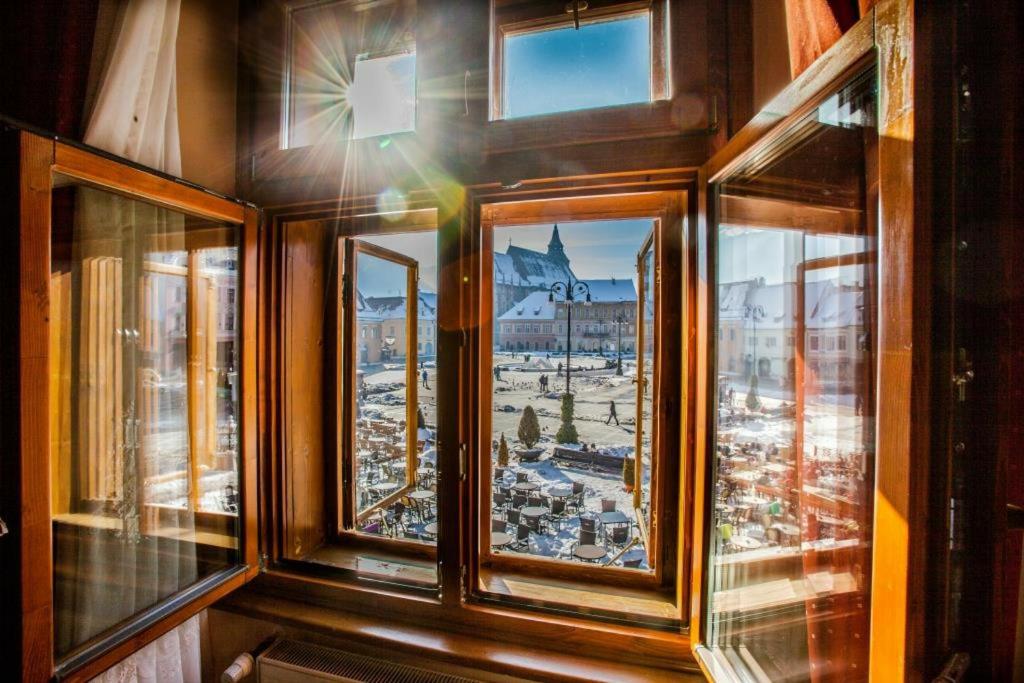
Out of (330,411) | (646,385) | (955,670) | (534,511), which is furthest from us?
(330,411)

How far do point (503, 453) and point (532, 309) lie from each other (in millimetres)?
542

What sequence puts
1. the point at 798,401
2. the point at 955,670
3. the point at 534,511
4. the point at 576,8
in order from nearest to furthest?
the point at 955,670
the point at 798,401
the point at 576,8
the point at 534,511

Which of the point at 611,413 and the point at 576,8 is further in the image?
the point at 611,413

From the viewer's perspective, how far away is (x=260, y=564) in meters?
1.64

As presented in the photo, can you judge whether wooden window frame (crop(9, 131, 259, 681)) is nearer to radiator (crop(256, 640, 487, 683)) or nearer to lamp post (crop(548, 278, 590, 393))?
radiator (crop(256, 640, 487, 683))

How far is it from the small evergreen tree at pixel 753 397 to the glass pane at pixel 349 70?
1.43m

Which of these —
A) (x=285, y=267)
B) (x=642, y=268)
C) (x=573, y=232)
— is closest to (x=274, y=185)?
(x=285, y=267)

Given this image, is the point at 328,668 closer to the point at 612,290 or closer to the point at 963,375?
the point at 612,290

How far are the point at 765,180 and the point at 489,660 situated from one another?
5.05ft

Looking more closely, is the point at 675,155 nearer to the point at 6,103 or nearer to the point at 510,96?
the point at 510,96

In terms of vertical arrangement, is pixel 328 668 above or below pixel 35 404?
below

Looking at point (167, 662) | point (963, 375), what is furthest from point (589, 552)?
point (167, 662)

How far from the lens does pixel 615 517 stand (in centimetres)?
156

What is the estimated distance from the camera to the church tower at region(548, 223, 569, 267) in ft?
5.09
